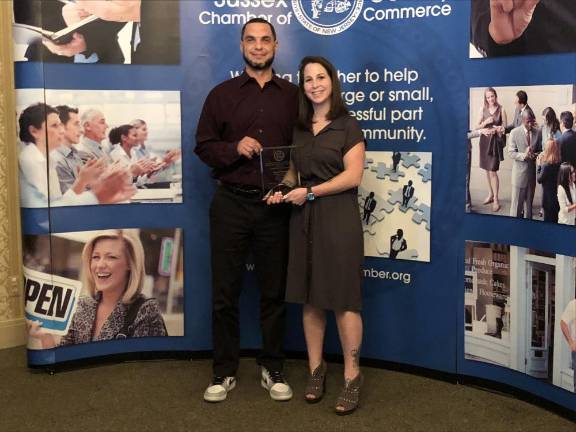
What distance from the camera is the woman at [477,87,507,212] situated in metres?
3.09

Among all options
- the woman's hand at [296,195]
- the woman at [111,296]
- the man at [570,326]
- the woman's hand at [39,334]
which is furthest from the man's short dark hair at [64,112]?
the man at [570,326]

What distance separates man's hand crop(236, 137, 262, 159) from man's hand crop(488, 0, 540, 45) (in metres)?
1.24

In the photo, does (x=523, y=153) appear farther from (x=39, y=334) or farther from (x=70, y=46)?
(x=39, y=334)

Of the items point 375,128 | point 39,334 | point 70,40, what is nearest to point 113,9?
point 70,40

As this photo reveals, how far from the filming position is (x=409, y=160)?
3.38 meters

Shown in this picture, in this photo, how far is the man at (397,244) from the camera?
11.3 feet

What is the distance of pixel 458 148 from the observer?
3244 millimetres

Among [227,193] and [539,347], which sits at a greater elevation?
[227,193]

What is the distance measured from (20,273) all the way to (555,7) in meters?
3.41

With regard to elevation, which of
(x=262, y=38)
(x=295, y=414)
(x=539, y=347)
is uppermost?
(x=262, y=38)

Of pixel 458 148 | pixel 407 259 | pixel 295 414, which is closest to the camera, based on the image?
pixel 295 414

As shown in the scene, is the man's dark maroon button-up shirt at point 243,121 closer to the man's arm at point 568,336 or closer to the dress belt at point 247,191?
the dress belt at point 247,191

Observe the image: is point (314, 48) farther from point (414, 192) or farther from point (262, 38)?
point (414, 192)

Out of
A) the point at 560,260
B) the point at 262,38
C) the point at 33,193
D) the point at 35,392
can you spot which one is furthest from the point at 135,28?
the point at 560,260
